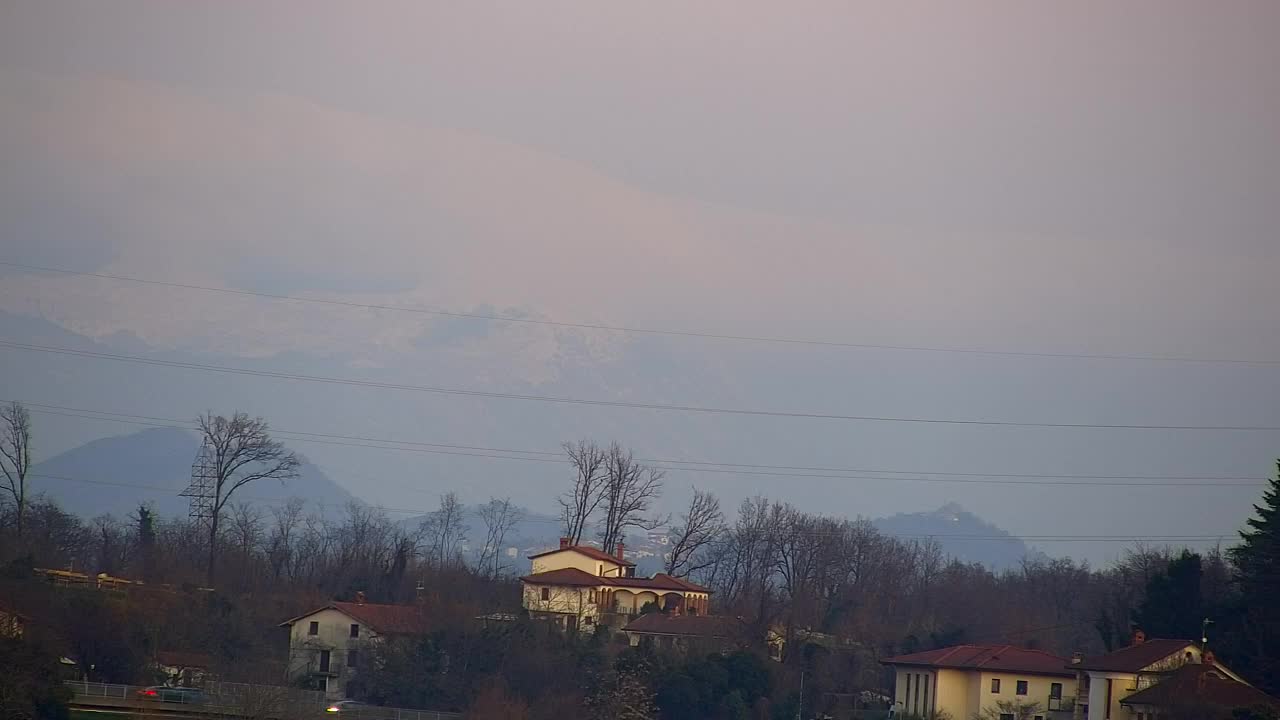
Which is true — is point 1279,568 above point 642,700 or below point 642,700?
above

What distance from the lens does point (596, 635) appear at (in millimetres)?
80938

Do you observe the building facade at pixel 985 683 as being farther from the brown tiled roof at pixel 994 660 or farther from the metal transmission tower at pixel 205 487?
the metal transmission tower at pixel 205 487

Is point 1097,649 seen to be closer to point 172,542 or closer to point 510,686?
point 510,686

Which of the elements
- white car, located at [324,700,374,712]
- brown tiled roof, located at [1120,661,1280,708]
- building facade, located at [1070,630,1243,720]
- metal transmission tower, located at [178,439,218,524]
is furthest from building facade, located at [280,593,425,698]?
brown tiled roof, located at [1120,661,1280,708]

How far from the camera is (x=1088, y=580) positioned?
12200 centimetres

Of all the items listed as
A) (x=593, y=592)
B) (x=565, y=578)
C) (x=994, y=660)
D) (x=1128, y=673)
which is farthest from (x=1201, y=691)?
(x=565, y=578)

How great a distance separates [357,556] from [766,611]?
34.0 meters

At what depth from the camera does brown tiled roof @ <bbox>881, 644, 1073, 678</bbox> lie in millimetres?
69500

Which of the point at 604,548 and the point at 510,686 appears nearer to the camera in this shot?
the point at 510,686

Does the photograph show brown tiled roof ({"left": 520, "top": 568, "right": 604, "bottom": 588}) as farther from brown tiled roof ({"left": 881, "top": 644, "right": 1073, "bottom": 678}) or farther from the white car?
brown tiled roof ({"left": 881, "top": 644, "right": 1073, "bottom": 678})

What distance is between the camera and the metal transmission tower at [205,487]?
4099 inches

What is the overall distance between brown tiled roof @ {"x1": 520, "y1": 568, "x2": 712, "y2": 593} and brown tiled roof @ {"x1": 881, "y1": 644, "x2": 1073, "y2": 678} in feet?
71.7

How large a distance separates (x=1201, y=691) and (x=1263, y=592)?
8.38 m

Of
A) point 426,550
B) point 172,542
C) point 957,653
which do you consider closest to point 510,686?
point 957,653
